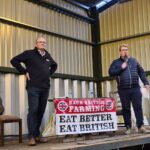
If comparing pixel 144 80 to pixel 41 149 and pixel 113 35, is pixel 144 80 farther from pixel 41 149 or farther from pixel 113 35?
pixel 113 35

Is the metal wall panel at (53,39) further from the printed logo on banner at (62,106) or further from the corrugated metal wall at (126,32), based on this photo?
the printed logo on banner at (62,106)

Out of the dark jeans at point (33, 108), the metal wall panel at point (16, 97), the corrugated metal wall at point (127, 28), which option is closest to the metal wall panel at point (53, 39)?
the metal wall panel at point (16, 97)

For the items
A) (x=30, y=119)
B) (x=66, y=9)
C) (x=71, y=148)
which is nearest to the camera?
(x=71, y=148)

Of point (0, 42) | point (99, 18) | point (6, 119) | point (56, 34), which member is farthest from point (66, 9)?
point (6, 119)

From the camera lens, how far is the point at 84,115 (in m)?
5.37

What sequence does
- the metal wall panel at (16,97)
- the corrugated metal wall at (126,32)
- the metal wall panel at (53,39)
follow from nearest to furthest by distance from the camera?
1. the metal wall panel at (16,97)
2. the metal wall panel at (53,39)
3. the corrugated metal wall at (126,32)

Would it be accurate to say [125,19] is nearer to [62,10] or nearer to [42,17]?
[62,10]

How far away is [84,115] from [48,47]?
354cm

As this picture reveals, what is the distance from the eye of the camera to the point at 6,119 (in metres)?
5.47

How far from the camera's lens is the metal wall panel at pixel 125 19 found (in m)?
9.45

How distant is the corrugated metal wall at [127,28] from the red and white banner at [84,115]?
4.00 metres

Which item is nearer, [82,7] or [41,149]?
[41,149]

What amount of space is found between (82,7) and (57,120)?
5.80 meters

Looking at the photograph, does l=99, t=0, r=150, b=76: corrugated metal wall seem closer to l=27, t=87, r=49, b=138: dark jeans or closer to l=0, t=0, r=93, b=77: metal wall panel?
l=0, t=0, r=93, b=77: metal wall panel
